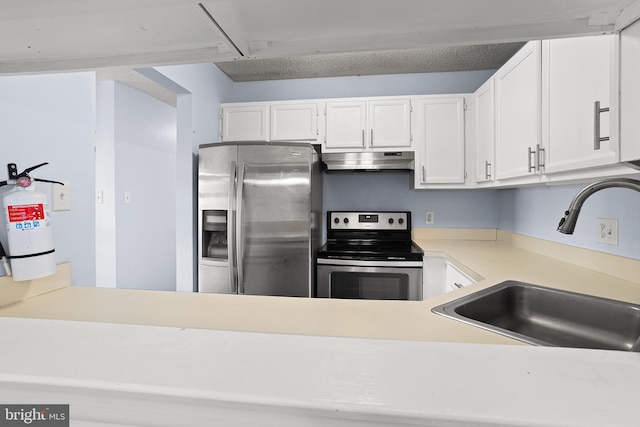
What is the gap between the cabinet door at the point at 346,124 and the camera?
107 inches

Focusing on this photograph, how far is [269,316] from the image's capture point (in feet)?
2.74

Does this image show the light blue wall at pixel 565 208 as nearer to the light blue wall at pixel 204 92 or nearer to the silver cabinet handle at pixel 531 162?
the silver cabinet handle at pixel 531 162

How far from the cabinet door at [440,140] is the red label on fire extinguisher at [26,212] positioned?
2472mm

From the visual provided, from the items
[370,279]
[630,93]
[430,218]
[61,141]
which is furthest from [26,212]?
[430,218]

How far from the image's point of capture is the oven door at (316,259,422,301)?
2301 millimetres

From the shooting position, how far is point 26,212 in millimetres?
933

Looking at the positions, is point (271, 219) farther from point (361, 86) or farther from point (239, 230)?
point (361, 86)

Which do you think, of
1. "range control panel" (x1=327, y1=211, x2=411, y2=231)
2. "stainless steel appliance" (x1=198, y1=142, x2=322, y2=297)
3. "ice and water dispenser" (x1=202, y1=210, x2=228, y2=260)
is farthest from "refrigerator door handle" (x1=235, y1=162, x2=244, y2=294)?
"range control panel" (x1=327, y1=211, x2=411, y2=231)

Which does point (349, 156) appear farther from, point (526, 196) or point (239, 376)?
point (239, 376)

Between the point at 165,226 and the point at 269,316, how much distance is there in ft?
11.5

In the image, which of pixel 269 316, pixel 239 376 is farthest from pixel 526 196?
pixel 239 376

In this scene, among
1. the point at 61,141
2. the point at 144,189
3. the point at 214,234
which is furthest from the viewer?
the point at 144,189

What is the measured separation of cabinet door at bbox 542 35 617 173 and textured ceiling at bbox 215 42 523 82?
4.09ft

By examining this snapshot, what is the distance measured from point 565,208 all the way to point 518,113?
0.64 m
